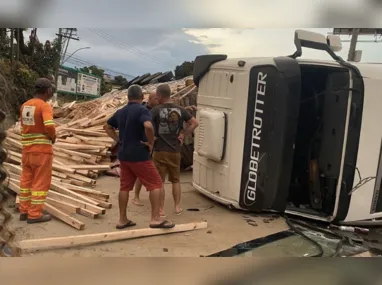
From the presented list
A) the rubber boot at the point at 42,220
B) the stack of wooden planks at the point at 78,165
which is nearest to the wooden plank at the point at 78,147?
the stack of wooden planks at the point at 78,165

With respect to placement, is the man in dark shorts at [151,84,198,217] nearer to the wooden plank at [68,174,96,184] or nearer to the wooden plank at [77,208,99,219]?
the wooden plank at [77,208,99,219]

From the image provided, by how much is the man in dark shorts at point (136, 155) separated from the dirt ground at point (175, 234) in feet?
0.76

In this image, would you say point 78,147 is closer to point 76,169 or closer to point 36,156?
point 76,169

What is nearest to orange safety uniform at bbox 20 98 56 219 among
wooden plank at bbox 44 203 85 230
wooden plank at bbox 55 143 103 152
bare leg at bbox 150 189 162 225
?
wooden plank at bbox 44 203 85 230

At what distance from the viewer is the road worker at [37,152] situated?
4652mm

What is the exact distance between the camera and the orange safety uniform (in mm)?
4660

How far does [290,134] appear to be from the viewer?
199 inches

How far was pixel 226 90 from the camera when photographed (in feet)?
17.7

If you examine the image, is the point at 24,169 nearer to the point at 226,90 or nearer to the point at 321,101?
the point at 226,90

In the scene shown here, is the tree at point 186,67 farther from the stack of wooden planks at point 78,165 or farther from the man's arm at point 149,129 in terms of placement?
the man's arm at point 149,129

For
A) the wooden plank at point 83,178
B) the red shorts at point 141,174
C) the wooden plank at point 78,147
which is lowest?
the wooden plank at point 83,178

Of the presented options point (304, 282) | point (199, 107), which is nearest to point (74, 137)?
point (199, 107)

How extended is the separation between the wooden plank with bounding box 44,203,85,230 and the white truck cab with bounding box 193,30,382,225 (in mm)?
1874

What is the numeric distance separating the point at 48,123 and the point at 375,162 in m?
3.80
